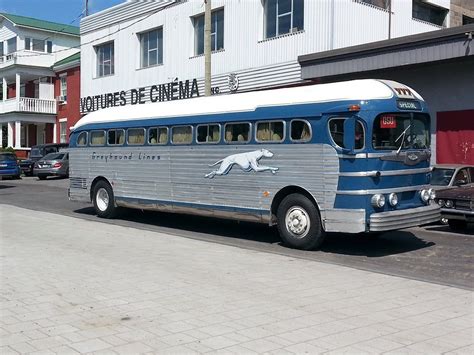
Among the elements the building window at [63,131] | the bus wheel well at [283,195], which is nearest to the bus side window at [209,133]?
the bus wheel well at [283,195]

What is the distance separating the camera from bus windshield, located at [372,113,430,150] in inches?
368

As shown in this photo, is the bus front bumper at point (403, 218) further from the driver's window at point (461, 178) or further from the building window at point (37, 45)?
the building window at point (37, 45)

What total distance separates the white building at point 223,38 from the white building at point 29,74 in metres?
9.70

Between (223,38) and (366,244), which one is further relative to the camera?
(223,38)

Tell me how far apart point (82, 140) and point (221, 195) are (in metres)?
5.54

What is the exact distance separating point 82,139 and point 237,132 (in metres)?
5.88

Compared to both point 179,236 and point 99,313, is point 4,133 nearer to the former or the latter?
point 179,236

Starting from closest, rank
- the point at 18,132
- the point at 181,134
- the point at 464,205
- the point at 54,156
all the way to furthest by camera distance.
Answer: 1. the point at 464,205
2. the point at 181,134
3. the point at 54,156
4. the point at 18,132

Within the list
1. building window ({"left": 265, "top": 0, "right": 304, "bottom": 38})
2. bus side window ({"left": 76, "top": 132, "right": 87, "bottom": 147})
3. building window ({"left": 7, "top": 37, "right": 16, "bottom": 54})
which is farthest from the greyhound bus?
building window ({"left": 7, "top": 37, "right": 16, "bottom": 54})

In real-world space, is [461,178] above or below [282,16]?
below

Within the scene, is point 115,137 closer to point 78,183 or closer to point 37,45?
point 78,183

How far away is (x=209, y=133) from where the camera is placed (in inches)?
459

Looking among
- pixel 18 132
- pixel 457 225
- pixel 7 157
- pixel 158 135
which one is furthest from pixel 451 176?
pixel 18 132

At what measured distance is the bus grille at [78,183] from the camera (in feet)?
A: 49.6
